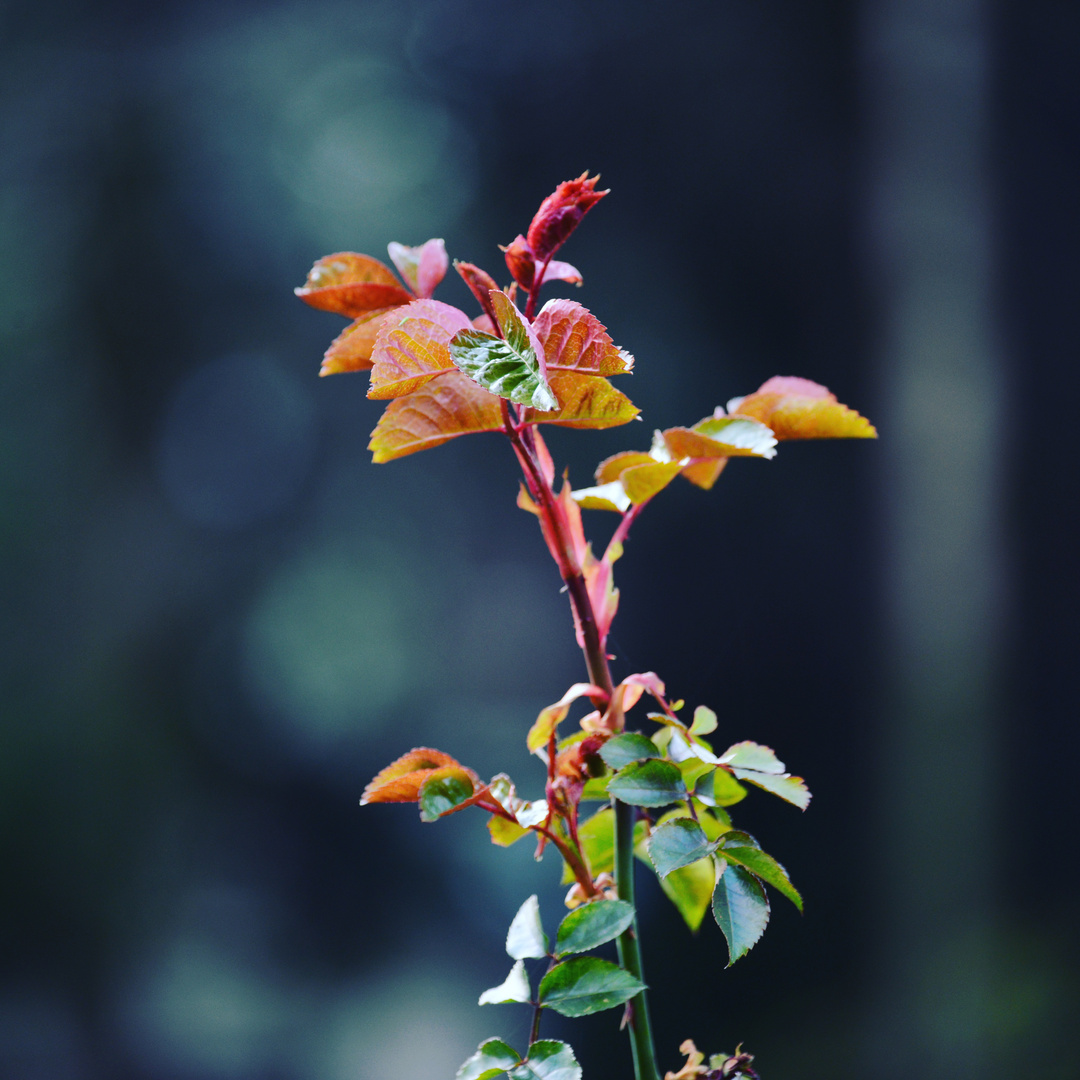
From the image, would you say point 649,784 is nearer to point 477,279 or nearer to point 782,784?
point 782,784

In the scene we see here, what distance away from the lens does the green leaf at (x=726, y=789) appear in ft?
0.99

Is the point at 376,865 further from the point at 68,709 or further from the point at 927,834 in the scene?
the point at 927,834

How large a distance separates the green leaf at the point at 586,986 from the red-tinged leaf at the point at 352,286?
0.25 meters

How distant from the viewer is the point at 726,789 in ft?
1.00

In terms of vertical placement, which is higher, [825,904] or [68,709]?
[68,709]

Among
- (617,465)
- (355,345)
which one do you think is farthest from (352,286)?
(617,465)

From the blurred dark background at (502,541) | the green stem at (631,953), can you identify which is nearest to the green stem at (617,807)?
the green stem at (631,953)

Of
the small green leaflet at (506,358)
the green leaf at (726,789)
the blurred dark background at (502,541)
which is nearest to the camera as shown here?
the small green leaflet at (506,358)

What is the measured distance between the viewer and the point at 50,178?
3.81 ft

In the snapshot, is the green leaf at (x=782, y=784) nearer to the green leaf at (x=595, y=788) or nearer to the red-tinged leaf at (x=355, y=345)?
the green leaf at (x=595, y=788)

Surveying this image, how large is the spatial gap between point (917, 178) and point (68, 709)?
1.49 m

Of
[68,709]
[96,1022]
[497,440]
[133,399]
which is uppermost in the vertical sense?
[133,399]

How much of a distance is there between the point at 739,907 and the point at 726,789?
78 millimetres

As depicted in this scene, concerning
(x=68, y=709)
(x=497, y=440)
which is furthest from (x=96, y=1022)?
(x=497, y=440)
